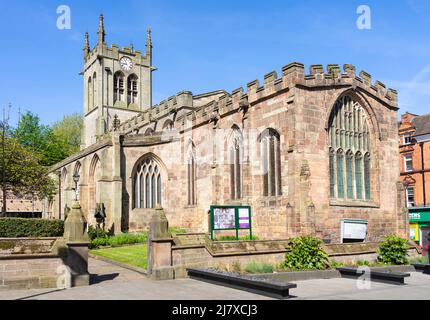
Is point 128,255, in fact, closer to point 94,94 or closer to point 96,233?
point 96,233

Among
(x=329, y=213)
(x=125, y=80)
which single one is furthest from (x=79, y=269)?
(x=125, y=80)

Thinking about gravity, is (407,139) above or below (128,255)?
above

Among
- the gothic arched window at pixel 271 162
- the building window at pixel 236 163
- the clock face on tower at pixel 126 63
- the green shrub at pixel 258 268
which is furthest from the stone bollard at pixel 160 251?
the clock face on tower at pixel 126 63

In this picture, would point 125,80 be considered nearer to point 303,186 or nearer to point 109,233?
point 109,233

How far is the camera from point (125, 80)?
61406 mm

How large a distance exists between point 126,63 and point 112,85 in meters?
3.82

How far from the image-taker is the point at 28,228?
2467 centimetres

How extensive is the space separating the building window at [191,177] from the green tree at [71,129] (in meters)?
43.7

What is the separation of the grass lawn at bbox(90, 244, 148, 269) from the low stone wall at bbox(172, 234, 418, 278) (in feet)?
6.31

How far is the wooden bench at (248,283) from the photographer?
485 inches

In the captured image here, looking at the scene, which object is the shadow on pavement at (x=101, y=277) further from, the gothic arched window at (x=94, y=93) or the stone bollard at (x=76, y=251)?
the gothic arched window at (x=94, y=93)

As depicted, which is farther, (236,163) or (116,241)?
(236,163)

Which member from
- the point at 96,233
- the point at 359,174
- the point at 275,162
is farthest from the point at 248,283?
the point at 96,233

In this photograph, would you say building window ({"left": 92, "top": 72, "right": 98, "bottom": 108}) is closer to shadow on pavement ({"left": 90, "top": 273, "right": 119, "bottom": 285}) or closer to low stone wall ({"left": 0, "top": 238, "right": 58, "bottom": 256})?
shadow on pavement ({"left": 90, "top": 273, "right": 119, "bottom": 285})
